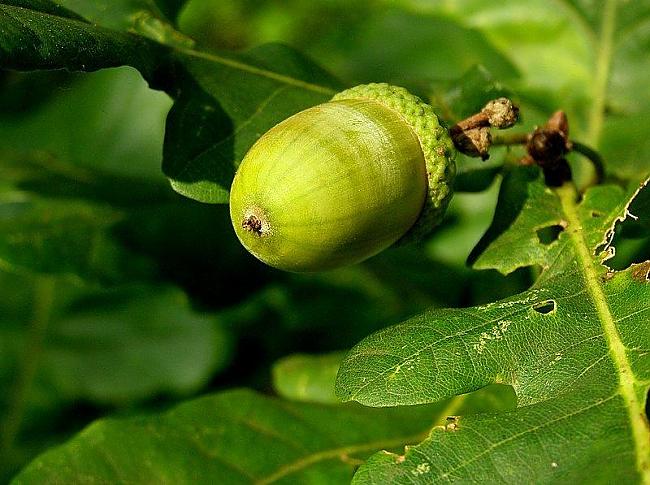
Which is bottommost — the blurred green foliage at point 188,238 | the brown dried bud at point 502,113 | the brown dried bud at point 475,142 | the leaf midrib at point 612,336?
the blurred green foliage at point 188,238

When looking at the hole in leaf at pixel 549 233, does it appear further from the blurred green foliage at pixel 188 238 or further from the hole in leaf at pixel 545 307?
the blurred green foliage at pixel 188 238

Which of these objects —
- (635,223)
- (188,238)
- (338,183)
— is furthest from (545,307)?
(188,238)

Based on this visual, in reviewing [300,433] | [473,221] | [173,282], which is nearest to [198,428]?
[300,433]

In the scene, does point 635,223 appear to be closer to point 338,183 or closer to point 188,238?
point 338,183

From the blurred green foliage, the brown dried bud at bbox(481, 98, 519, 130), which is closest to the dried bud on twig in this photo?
the brown dried bud at bbox(481, 98, 519, 130)

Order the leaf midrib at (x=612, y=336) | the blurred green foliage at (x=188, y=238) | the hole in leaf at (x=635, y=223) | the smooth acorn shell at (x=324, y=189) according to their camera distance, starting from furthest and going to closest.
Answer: the blurred green foliage at (x=188, y=238)
the hole in leaf at (x=635, y=223)
the smooth acorn shell at (x=324, y=189)
the leaf midrib at (x=612, y=336)

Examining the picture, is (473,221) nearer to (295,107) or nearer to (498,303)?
(295,107)

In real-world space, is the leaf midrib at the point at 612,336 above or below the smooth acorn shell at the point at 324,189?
below

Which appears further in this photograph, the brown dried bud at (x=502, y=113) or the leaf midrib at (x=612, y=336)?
the brown dried bud at (x=502, y=113)

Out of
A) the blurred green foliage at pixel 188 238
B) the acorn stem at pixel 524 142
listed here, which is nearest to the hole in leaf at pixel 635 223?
the acorn stem at pixel 524 142
